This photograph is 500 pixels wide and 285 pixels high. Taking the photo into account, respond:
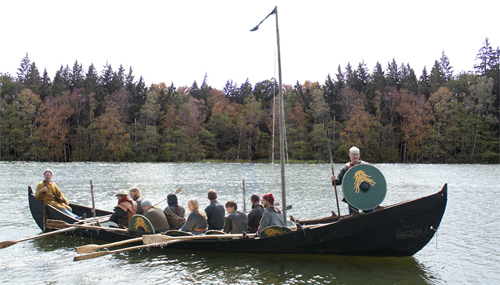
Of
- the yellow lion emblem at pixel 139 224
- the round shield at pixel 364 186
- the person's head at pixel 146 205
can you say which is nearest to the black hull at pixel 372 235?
the round shield at pixel 364 186

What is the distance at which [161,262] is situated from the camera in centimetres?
973

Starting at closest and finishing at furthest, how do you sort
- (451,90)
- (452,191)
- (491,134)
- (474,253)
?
(474,253), (452,191), (491,134), (451,90)

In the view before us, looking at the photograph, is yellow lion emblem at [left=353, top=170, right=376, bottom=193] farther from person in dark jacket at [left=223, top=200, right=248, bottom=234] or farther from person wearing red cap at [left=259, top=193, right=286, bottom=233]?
person in dark jacket at [left=223, top=200, right=248, bottom=234]

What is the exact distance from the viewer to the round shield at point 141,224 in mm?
9867

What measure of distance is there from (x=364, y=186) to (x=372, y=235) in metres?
1.13

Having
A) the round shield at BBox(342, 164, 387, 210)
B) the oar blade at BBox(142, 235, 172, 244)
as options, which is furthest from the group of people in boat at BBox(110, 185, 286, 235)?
the round shield at BBox(342, 164, 387, 210)

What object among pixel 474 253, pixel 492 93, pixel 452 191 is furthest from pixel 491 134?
pixel 474 253

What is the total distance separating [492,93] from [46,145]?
82121mm

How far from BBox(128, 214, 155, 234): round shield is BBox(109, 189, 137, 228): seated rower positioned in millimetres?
695

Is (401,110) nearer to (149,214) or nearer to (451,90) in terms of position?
(451,90)

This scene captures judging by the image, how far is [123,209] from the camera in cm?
1075

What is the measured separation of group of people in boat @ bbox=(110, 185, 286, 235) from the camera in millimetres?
9078

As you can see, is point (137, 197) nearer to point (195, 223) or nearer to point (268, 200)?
point (195, 223)

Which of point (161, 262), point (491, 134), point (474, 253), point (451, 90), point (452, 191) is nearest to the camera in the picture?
point (161, 262)
